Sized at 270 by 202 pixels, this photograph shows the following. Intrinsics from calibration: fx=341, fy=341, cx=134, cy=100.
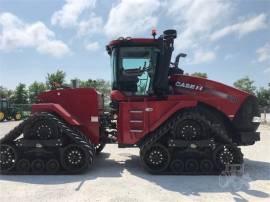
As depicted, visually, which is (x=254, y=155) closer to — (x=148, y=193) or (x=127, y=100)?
(x=127, y=100)

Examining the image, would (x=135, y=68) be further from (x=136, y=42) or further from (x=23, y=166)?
(x=23, y=166)

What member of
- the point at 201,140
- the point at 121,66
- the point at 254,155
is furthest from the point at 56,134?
the point at 254,155

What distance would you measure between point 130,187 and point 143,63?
3.27 metres

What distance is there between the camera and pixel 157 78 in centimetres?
864

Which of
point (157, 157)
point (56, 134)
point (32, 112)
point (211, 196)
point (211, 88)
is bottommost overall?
point (211, 196)

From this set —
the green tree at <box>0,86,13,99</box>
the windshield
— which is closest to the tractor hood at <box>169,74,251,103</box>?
the windshield

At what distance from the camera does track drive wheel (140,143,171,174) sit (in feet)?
26.2

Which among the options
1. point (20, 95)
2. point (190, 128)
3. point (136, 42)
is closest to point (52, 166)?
point (190, 128)

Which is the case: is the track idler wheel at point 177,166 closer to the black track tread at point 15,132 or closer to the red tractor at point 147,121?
the red tractor at point 147,121

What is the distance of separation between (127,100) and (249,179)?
11.1 feet

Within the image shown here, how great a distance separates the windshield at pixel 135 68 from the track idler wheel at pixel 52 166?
2426mm

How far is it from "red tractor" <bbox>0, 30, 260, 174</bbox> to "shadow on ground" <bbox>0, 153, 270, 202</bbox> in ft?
1.02

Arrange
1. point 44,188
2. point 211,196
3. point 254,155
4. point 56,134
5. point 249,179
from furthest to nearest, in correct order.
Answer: point 254,155, point 56,134, point 249,179, point 44,188, point 211,196

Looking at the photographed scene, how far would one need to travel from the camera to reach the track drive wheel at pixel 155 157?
Result: 8000 mm
